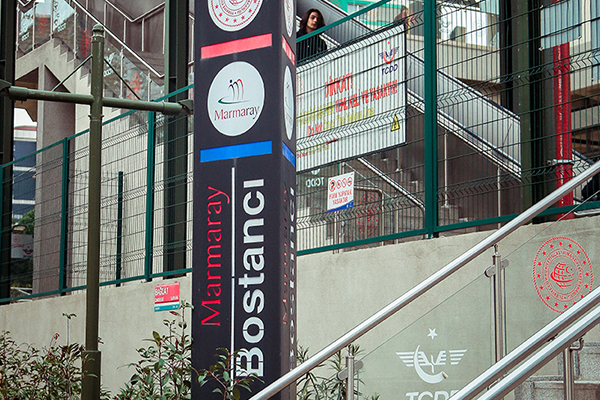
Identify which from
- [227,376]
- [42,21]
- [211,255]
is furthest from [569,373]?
[42,21]

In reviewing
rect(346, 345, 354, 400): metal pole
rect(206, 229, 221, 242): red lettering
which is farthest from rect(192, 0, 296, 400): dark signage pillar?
rect(346, 345, 354, 400): metal pole

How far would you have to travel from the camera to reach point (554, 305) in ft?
13.7

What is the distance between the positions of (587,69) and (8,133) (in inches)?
532

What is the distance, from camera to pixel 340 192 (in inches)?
314

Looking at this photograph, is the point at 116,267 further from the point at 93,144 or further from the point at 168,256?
the point at 93,144

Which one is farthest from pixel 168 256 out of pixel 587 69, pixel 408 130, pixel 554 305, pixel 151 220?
pixel 554 305

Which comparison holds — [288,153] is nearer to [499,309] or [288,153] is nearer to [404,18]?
[499,309]

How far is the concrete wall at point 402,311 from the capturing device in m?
4.39

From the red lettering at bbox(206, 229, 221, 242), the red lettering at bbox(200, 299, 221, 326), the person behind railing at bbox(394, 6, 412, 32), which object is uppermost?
the person behind railing at bbox(394, 6, 412, 32)

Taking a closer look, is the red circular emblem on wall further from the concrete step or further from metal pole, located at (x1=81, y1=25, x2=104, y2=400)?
metal pole, located at (x1=81, y1=25, x2=104, y2=400)

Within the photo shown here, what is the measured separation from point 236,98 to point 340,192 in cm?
268

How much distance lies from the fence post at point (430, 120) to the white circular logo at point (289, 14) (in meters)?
1.92

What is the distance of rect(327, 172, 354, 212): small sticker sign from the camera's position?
786cm

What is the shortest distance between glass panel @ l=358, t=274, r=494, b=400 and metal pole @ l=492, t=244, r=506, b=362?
0.04m
